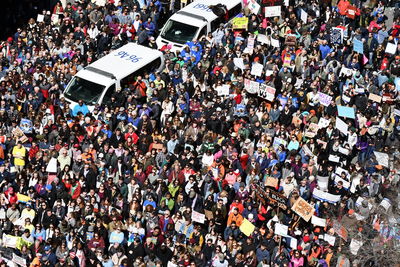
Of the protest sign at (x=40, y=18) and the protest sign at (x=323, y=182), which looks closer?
the protest sign at (x=323, y=182)

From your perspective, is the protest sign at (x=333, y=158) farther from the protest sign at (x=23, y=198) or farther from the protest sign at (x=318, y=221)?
the protest sign at (x=23, y=198)

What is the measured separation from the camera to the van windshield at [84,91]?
115 feet

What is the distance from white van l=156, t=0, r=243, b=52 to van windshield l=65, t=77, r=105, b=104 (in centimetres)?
410

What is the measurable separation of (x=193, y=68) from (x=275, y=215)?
26.4ft

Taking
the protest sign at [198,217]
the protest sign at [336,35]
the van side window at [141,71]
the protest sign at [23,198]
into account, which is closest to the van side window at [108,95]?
the van side window at [141,71]

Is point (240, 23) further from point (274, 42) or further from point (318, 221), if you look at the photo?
point (318, 221)

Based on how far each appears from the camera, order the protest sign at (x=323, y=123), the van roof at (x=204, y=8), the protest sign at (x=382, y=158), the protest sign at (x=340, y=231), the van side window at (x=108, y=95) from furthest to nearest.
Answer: the van roof at (x=204, y=8) < the van side window at (x=108, y=95) < the protest sign at (x=323, y=123) < the protest sign at (x=382, y=158) < the protest sign at (x=340, y=231)

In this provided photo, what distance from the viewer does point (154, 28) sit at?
1565 inches

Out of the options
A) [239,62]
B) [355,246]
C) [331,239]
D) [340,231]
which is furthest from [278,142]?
[355,246]

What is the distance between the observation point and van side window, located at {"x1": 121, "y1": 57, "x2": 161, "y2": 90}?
3562 centimetres

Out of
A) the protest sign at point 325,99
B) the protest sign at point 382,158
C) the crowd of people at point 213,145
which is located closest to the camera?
the crowd of people at point 213,145

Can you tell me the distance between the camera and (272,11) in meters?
38.5

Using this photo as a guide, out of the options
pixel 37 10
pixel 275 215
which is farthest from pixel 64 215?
pixel 37 10

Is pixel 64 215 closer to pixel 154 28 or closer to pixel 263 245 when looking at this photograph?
pixel 263 245
